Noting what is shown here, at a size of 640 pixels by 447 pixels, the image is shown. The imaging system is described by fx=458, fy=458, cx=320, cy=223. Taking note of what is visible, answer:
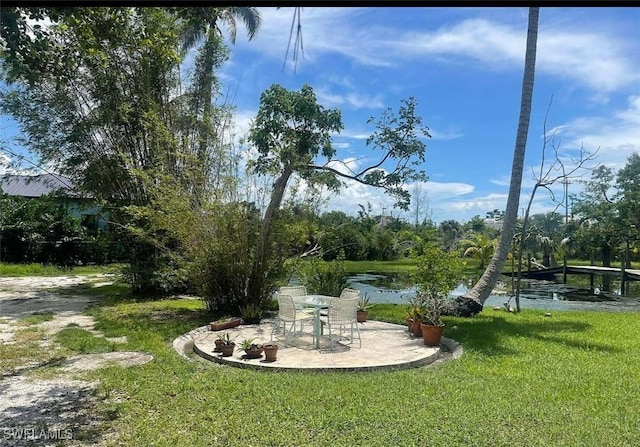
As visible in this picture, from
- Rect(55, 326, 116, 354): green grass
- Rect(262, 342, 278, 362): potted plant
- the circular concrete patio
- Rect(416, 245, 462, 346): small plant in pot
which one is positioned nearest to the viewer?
the circular concrete patio

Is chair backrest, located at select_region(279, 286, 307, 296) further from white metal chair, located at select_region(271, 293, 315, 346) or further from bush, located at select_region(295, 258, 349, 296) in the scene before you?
bush, located at select_region(295, 258, 349, 296)

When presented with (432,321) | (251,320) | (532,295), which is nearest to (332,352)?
(432,321)

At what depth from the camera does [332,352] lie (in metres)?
5.75

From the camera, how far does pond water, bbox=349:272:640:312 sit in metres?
12.3

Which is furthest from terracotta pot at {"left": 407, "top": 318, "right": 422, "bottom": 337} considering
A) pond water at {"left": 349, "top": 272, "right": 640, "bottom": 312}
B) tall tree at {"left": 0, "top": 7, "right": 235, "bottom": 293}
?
tall tree at {"left": 0, "top": 7, "right": 235, "bottom": 293}

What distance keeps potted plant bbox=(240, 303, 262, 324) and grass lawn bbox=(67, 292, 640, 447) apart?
1.74m

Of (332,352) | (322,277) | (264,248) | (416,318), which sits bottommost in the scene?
(332,352)

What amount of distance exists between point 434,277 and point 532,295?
10.1 meters

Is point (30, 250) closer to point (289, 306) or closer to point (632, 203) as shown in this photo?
point (289, 306)

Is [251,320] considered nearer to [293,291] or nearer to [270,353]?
[293,291]

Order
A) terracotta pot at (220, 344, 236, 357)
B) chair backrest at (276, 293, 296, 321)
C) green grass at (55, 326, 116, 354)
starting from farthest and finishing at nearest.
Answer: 1. chair backrest at (276, 293, 296, 321)
2. green grass at (55, 326, 116, 354)
3. terracotta pot at (220, 344, 236, 357)

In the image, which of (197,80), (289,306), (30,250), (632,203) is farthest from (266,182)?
(632,203)

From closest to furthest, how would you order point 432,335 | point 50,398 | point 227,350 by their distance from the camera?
point 50,398 < point 227,350 < point 432,335

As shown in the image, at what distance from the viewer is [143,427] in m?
3.36
